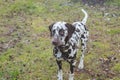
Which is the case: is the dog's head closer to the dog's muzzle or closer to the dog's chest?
the dog's muzzle

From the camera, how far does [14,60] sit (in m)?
13.0

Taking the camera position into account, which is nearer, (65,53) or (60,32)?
(60,32)

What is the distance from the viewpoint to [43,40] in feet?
49.6

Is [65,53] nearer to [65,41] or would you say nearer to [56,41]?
[65,41]

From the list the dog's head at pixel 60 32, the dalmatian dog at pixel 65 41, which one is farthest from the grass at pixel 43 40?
the dog's head at pixel 60 32

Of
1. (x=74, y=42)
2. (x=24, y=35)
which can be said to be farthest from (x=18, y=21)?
(x=74, y=42)

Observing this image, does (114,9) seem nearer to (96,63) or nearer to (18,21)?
(18,21)

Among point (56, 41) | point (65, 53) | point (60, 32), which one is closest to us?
point (56, 41)

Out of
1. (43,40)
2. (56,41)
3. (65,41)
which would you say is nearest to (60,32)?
(56,41)

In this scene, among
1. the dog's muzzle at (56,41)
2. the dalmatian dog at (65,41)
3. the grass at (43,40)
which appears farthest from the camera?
the grass at (43,40)

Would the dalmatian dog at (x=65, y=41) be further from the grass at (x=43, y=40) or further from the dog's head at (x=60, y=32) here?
the grass at (x=43, y=40)

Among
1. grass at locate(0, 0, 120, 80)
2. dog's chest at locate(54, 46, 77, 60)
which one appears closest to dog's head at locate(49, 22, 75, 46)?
Answer: dog's chest at locate(54, 46, 77, 60)

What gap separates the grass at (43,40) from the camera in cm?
1193

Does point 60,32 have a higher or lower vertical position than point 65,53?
higher
